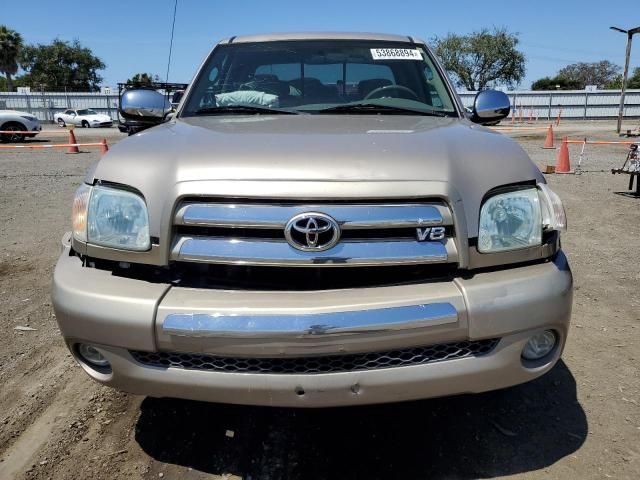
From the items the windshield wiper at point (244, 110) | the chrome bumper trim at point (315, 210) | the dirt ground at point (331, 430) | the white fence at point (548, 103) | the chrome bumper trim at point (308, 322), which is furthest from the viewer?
the white fence at point (548, 103)

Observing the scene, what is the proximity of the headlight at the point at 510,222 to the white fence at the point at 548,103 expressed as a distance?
136 ft

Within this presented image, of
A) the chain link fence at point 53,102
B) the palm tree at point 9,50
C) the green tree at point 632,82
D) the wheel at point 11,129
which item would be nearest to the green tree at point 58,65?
the palm tree at point 9,50

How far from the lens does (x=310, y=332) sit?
179cm

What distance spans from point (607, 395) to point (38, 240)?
5559 millimetres

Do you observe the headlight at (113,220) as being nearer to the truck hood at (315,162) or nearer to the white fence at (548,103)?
the truck hood at (315,162)

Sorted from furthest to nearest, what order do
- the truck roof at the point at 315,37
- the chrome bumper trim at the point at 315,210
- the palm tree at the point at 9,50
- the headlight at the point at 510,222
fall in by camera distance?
the palm tree at the point at 9,50 < the truck roof at the point at 315,37 < the headlight at the point at 510,222 < the chrome bumper trim at the point at 315,210

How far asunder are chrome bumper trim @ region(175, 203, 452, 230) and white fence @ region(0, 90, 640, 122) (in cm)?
4190

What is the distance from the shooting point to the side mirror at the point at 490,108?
11.7ft

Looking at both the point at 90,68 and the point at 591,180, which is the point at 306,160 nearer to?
the point at 591,180

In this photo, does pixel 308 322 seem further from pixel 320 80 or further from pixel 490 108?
pixel 490 108

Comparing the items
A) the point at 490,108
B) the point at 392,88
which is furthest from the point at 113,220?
the point at 490,108

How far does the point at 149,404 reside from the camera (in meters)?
2.79

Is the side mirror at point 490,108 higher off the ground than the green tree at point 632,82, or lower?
lower

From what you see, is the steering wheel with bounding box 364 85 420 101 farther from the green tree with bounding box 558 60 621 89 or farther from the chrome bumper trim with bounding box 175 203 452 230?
the green tree with bounding box 558 60 621 89
